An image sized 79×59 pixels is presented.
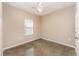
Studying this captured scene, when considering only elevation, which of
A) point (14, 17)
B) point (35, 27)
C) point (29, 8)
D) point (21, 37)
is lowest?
point (21, 37)

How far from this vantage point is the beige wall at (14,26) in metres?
0.96

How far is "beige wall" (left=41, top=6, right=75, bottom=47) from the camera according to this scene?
0.97 metres

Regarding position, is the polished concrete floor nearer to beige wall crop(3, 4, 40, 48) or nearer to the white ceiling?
beige wall crop(3, 4, 40, 48)

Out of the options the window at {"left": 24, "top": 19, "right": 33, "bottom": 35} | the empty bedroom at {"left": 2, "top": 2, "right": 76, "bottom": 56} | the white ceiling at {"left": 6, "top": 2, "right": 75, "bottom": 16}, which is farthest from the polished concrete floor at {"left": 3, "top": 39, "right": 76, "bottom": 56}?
the white ceiling at {"left": 6, "top": 2, "right": 75, "bottom": 16}

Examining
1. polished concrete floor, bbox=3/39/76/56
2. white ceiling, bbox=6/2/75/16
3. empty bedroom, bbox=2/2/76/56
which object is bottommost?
polished concrete floor, bbox=3/39/76/56

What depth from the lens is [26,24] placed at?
1.06 metres

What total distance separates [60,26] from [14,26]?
663 mm

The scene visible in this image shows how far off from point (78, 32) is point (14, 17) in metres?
0.89

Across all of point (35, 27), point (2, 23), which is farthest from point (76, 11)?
point (2, 23)

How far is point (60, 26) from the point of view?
1.04 meters

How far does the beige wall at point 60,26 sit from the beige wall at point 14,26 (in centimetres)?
14

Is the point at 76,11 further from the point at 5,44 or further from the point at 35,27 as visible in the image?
the point at 5,44

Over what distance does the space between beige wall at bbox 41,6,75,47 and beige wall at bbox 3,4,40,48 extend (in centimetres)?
14

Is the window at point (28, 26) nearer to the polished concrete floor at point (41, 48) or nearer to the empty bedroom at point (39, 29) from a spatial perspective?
the empty bedroom at point (39, 29)
